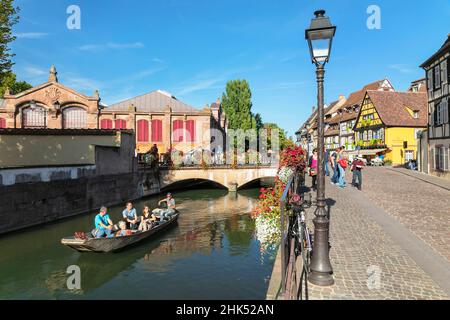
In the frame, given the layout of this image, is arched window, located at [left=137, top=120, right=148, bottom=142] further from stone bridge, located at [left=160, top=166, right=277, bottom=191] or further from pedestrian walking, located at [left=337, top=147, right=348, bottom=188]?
pedestrian walking, located at [left=337, top=147, right=348, bottom=188]

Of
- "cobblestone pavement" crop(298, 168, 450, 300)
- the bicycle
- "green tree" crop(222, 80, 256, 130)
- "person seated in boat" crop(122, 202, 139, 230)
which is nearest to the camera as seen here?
"cobblestone pavement" crop(298, 168, 450, 300)

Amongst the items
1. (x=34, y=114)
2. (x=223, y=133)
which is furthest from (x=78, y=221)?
(x=223, y=133)

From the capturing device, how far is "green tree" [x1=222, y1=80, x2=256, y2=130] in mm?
53188

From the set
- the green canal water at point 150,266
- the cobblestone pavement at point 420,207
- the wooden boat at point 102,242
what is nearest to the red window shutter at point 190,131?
the green canal water at point 150,266

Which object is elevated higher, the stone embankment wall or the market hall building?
the market hall building

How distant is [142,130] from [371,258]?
1476 inches

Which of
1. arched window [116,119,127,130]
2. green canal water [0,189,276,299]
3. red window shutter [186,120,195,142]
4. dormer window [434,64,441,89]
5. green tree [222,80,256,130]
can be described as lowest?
green canal water [0,189,276,299]

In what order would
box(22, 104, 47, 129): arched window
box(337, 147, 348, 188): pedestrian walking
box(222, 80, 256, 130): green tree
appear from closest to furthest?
box(337, 147, 348, 188): pedestrian walking < box(22, 104, 47, 129): arched window < box(222, 80, 256, 130): green tree

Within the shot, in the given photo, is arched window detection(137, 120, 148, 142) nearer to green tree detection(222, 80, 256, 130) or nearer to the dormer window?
green tree detection(222, 80, 256, 130)

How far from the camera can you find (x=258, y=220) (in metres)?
9.40

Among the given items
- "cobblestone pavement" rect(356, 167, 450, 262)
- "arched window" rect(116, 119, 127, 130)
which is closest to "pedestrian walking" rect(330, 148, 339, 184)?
"cobblestone pavement" rect(356, 167, 450, 262)

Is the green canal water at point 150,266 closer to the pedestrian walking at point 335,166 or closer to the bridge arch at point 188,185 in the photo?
the pedestrian walking at point 335,166

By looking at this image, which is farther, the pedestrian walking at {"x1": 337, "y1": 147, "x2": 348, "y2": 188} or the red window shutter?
the red window shutter

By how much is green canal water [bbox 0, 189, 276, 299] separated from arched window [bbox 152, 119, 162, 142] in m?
23.2
